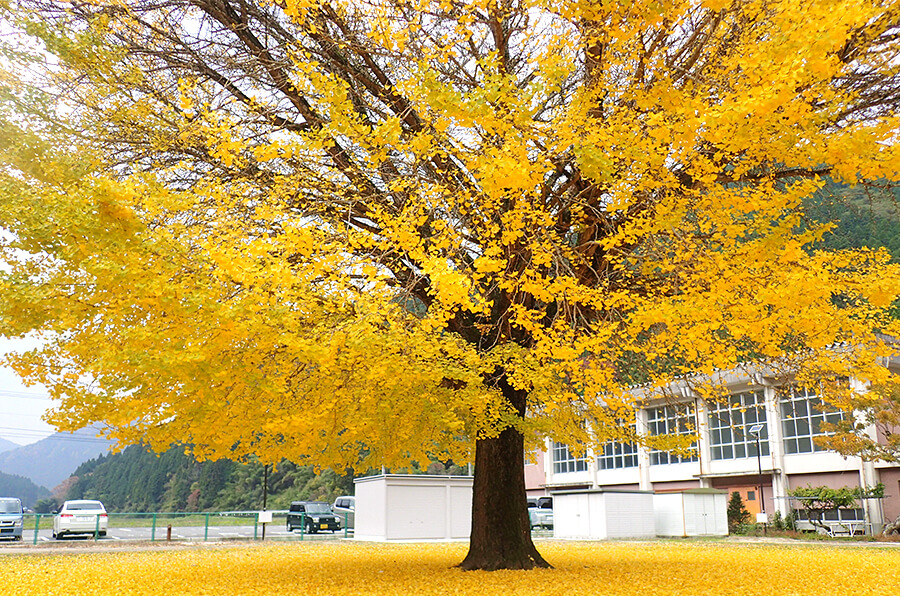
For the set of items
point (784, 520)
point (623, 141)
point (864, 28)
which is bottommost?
point (784, 520)

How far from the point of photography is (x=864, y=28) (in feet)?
24.6

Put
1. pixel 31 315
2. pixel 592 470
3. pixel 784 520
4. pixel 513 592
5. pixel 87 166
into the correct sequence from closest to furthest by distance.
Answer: pixel 31 315, pixel 87 166, pixel 513 592, pixel 784 520, pixel 592 470

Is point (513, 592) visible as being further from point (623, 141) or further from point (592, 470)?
point (592, 470)

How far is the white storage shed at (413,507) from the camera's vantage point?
22516mm

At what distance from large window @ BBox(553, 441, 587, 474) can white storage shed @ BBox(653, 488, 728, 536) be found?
14675 millimetres

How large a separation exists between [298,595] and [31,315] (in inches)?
182

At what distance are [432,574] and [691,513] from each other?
690 inches

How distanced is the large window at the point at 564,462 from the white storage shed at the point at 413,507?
1888cm

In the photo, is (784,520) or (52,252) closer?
(52,252)

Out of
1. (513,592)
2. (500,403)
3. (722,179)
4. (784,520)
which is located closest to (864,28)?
(722,179)

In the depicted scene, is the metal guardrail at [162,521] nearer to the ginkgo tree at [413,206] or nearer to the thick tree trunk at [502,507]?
the thick tree trunk at [502,507]

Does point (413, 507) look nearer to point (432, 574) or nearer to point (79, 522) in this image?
point (79, 522)

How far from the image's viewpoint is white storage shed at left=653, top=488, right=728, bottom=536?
25547mm

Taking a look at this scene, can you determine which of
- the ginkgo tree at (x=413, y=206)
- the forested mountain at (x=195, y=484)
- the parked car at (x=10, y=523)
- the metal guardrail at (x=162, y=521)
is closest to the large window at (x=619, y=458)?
the forested mountain at (x=195, y=484)
